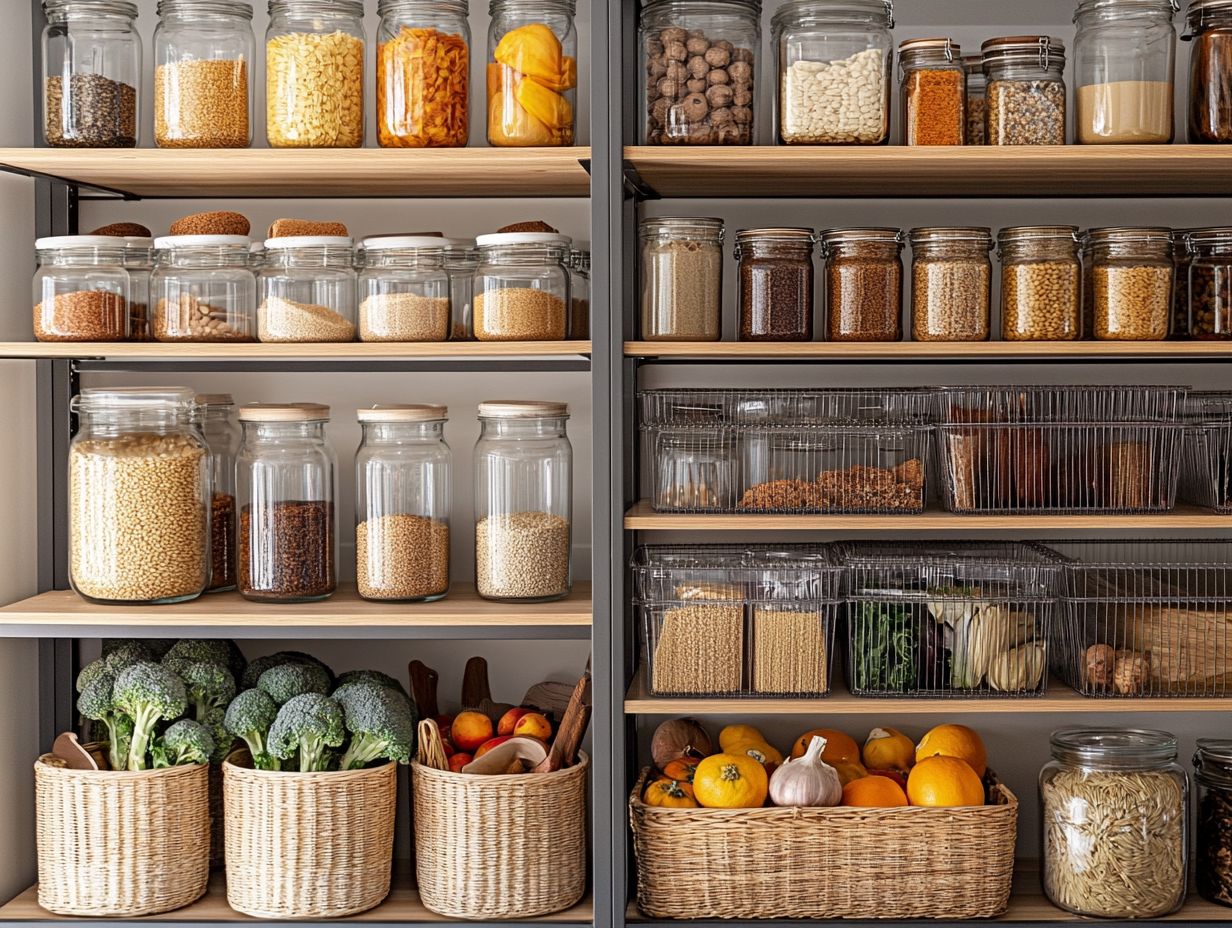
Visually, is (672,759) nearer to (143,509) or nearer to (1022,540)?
(1022,540)

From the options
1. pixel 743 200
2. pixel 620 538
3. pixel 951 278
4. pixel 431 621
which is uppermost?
pixel 743 200

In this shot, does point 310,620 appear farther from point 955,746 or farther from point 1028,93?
point 1028,93

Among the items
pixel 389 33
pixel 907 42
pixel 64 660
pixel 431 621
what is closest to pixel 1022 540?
pixel 907 42

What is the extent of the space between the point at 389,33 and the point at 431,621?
98 cm

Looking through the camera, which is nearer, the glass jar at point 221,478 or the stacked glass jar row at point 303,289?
the stacked glass jar row at point 303,289

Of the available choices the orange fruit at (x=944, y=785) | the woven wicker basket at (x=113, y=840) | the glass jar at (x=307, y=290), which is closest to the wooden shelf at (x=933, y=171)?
the glass jar at (x=307, y=290)

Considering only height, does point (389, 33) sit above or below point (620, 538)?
above

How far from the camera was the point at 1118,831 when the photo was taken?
1982 millimetres

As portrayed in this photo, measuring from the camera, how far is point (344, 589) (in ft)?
7.48

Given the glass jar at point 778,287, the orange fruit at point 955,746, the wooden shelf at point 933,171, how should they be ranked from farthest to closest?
the orange fruit at point 955,746 → the glass jar at point 778,287 → the wooden shelf at point 933,171

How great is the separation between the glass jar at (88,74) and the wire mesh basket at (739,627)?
1162 mm

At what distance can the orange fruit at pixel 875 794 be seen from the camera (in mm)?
2017

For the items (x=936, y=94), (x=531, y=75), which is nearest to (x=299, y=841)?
(x=531, y=75)

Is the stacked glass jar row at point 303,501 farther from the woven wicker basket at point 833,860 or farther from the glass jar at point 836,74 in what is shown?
the glass jar at point 836,74
